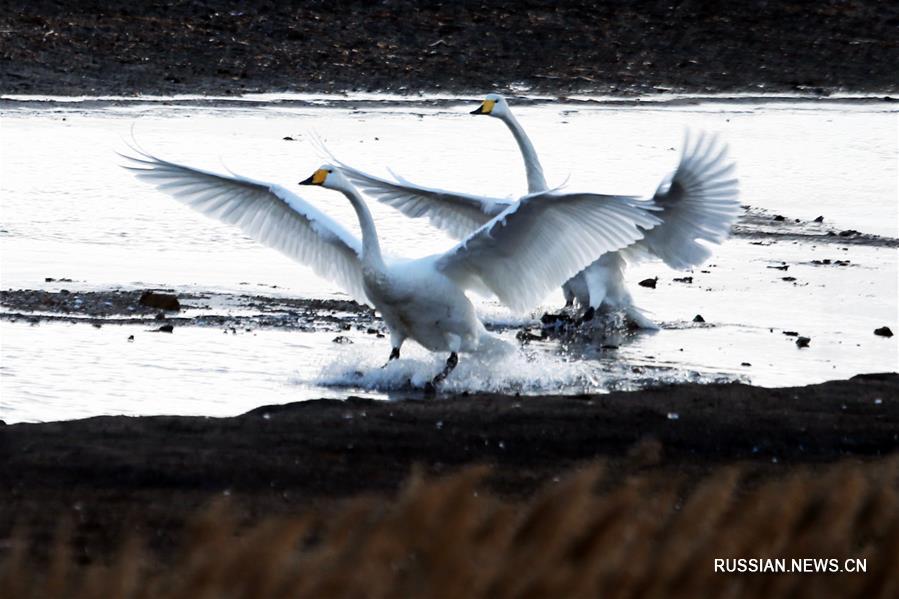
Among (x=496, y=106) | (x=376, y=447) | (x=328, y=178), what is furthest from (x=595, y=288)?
(x=376, y=447)

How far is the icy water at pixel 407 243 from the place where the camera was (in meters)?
10.5

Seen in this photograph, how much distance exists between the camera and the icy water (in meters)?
10.5

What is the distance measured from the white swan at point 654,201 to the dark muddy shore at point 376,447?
273 centimetres

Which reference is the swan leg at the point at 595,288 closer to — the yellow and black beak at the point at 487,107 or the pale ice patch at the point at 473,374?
the pale ice patch at the point at 473,374

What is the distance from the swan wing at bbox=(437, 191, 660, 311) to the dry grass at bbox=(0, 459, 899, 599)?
15.9 feet

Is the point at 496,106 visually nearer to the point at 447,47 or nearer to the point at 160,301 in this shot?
the point at 160,301

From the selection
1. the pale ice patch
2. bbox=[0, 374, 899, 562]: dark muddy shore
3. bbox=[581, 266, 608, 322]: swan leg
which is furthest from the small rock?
bbox=[0, 374, 899, 562]: dark muddy shore

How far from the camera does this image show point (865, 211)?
17.4 meters

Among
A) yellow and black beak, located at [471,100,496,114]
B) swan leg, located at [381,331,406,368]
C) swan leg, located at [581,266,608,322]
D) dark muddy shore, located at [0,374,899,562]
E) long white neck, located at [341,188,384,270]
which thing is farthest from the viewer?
yellow and black beak, located at [471,100,496,114]

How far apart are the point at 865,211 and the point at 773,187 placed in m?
1.52

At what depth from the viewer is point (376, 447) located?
807 centimetres

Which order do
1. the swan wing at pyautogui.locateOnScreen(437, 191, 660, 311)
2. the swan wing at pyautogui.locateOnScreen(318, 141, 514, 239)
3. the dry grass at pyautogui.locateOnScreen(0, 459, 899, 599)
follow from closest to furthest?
the dry grass at pyautogui.locateOnScreen(0, 459, 899, 599), the swan wing at pyautogui.locateOnScreen(437, 191, 660, 311), the swan wing at pyautogui.locateOnScreen(318, 141, 514, 239)

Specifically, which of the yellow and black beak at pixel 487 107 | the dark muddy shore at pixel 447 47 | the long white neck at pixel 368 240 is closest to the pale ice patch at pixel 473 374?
the long white neck at pixel 368 240

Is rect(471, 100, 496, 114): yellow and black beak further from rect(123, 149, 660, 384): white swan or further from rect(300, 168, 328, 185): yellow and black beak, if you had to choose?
rect(300, 168, 328, 185): yellow and black beak
